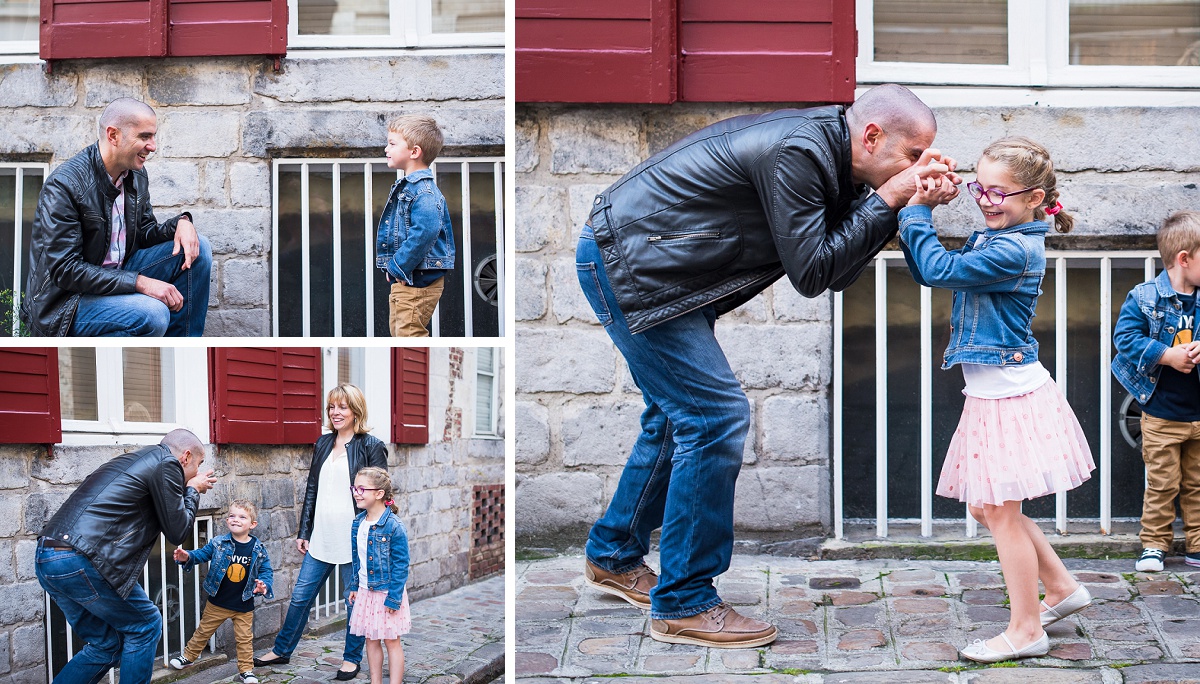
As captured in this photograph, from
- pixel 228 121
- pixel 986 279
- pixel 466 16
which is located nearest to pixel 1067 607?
pixel 986 279

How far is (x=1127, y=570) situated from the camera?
4293mm

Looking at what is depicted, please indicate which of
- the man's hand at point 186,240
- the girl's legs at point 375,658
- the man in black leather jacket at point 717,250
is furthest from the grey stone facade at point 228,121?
the man in black leather jacket at point 717,250

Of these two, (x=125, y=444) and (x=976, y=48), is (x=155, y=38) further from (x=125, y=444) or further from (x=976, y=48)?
(x=976, y=48)

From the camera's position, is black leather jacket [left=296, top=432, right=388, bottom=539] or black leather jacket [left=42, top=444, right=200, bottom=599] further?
black leather jacket [left=296, top=432, right=388, bottom=539]

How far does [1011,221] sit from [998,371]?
0.44 metres

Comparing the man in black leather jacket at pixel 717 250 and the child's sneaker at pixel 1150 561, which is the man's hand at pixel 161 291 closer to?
the man in black leather jacket at pixel 717 250

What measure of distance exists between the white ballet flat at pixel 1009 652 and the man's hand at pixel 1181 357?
1.54 meters

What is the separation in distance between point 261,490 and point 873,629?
2.23 metres

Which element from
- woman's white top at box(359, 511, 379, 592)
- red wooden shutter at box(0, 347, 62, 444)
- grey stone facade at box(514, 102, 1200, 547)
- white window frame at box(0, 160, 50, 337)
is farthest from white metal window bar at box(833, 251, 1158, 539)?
white window frame at box(0, 160, 50, 337)

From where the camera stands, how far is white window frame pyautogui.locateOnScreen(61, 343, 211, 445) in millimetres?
3479

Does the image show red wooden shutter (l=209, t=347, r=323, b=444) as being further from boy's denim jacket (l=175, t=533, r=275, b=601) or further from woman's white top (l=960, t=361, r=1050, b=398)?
woman's white top (l=960, t=361, r=1050, b=398)

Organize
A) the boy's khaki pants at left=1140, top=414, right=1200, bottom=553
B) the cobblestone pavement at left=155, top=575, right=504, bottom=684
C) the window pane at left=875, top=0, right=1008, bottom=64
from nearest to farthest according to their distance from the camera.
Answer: the cobblestone pavement at left=155, top=575, right=504, bottom=684 → the boy's khaki pants at left=1140, top=414, right=1200, bottom=553 → the window pane at left=875, top=0, right=1008, bottom=64

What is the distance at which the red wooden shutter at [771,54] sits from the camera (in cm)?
451

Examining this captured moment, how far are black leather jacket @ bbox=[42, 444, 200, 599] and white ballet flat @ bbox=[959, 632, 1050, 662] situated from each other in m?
2.51
